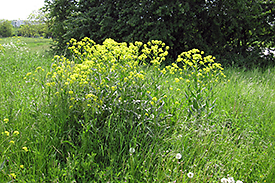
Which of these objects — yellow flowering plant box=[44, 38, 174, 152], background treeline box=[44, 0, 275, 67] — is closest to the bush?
yellow flowering plant box=[44, 38, 174, 152]

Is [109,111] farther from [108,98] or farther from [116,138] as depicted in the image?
[116,138]

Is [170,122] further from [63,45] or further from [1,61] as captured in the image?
[63,45]

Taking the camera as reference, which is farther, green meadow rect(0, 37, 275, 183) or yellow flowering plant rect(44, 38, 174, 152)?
yellow flowering plant rect(44, 38, 174, 152)

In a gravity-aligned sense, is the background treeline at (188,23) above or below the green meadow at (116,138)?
above

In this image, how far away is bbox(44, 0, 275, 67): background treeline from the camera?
689cm

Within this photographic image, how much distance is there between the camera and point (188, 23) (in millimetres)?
7023

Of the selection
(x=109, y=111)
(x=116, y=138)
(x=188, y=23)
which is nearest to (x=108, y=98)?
(x=109, y=111)

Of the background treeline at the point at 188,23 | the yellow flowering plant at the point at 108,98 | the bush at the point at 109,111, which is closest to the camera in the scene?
the bush at the point at 109,111

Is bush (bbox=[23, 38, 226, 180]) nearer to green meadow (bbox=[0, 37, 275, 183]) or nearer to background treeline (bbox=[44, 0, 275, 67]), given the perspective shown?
green meadow (bbox=[0, 37, 275, 183])

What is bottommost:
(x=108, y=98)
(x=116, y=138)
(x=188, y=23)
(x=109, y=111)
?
(x=116, y=138)

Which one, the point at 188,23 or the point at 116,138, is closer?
the point at 116,138

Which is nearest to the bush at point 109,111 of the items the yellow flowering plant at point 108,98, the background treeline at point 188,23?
the yellow flowering plant at point 108,98

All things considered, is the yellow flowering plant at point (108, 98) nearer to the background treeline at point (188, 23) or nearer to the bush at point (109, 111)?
the bush at point (109, 111)

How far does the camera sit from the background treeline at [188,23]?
6891 mm
